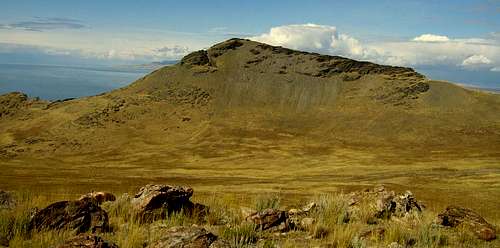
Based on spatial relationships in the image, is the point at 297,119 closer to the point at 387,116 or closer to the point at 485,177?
the point at 387,116

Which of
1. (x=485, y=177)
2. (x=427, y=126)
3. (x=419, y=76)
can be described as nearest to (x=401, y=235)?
(x=485, y=177)

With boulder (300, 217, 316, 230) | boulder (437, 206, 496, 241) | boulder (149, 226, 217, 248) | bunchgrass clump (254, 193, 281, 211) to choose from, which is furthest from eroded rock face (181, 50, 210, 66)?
boulder (149, 226, 217, 248)

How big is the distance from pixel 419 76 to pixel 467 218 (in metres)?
105

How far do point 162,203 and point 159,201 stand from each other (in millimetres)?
80

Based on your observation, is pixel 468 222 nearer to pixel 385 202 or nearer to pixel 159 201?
pixel 385 202

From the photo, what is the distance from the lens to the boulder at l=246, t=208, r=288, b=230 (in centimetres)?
960

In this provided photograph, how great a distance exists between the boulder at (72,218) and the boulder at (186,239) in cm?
204

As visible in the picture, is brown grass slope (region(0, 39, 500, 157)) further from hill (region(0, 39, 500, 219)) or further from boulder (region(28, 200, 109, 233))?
boulder (region(28, 200, 109, 233))

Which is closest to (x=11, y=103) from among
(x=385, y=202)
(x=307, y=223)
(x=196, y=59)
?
(x=196, y=59)

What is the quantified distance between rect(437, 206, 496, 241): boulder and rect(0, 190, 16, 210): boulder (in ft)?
29.7

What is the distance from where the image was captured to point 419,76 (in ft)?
361

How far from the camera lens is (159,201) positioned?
10.9 meters

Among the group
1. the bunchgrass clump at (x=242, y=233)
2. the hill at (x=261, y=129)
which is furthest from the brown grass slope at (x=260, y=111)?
the bunchgrass clump at (x=242, y=233)

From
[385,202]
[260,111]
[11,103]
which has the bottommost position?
[11,103]
